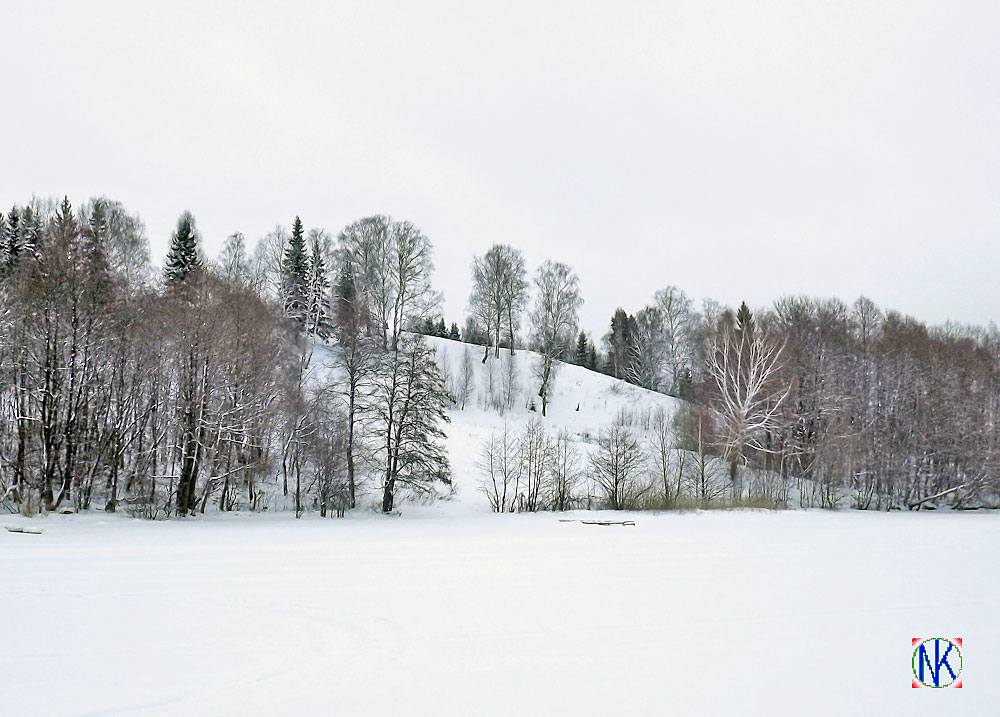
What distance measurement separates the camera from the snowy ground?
247 inches

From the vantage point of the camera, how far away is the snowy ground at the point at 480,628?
6273 mm

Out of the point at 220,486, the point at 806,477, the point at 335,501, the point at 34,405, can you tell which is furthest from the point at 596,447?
the point at 34,405

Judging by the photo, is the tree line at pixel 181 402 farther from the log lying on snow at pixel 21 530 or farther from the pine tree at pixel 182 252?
the pine tree at pixel 182 252

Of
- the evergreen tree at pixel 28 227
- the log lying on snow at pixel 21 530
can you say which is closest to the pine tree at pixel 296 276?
the evergreen tree at pixel 28 227

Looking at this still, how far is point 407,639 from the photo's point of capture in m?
8.05

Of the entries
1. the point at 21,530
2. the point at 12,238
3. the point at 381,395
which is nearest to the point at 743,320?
the point at 381,395

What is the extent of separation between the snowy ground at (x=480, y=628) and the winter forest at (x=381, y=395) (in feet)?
34.1

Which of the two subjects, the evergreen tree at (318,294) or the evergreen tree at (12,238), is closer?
the evergreen tree at (12,238)

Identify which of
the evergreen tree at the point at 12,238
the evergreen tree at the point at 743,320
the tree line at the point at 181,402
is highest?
the evergreen tree at the point at 12,238

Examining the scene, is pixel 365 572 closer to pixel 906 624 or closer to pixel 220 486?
pixel 906 624

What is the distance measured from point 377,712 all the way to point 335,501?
24298 millimetres

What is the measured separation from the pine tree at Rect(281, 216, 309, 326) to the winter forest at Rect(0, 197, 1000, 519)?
24cm

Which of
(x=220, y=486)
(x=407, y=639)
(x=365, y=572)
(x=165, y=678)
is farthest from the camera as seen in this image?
(x=220, y=486)

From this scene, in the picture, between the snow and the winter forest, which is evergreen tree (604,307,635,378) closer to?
the winter forest
